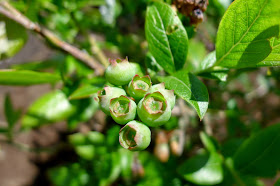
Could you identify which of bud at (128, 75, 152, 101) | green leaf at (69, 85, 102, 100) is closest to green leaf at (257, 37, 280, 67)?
bud at (128, 75, 152, 101)

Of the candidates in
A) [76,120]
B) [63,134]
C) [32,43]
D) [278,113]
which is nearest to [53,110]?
[76,120]

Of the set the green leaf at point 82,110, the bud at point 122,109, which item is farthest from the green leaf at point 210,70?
the green leaf at point 82,110

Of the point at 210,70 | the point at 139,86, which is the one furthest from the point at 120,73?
the point at 210,70

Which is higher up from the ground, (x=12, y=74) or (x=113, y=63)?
(x=113, y=63)

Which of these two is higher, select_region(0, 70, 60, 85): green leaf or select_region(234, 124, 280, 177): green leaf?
select_region(0, 70, 60, 85): green leaf

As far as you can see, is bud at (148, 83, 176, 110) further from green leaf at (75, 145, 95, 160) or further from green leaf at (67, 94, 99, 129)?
green leaf at (75, 145, 95, 160)

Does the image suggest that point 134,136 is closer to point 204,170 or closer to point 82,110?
point 204,170

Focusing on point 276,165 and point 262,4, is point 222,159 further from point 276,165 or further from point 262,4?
point 262,4
